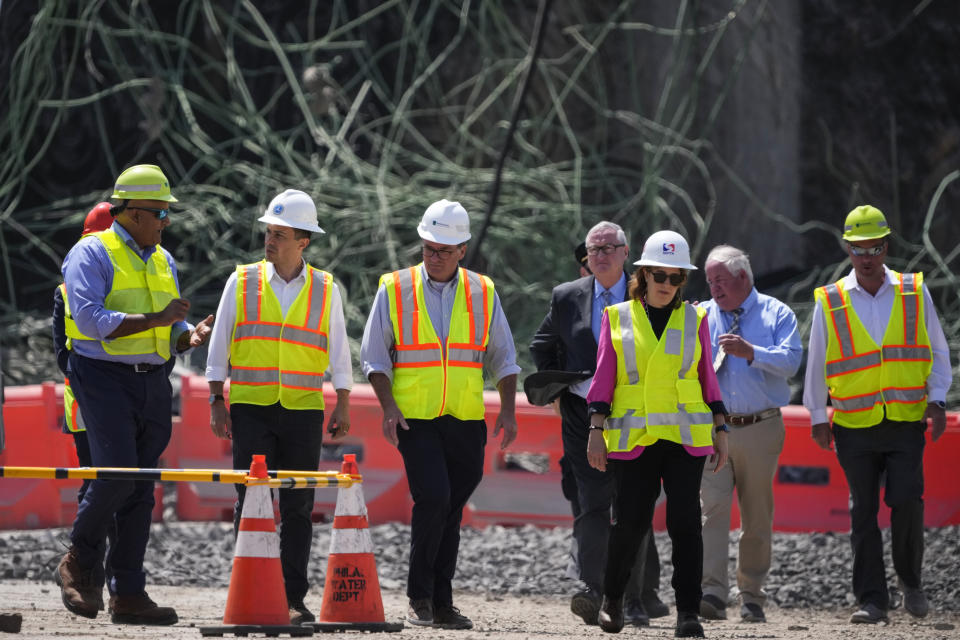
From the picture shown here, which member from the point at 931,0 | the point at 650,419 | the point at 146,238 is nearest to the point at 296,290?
the point at 146,238

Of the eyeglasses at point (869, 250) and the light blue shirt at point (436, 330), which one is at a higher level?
the eyeglasses at point (869, 250)

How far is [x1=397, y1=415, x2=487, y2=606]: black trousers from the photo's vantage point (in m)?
7.41

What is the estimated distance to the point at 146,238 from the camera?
24.2 ft

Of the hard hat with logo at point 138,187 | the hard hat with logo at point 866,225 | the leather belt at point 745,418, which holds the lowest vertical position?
the leather belt at point 745,418

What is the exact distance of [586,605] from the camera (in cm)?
776

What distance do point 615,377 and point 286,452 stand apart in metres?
1.58

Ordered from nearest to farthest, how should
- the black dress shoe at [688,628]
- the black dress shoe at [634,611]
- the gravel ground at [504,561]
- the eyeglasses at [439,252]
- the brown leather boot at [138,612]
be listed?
the black dress shoe at [688,628]
the brown leather boot at [138,612]
the eyeglasses at [439,252]
the black dress shoe at [634,611]
the gravel ground at [504,561]

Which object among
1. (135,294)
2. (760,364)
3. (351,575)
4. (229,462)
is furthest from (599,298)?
(229,462)

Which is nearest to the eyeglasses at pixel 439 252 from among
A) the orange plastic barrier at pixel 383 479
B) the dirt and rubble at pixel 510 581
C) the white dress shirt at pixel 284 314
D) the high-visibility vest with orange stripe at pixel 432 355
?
the high-visibility vest with orange stripe at pixel 432 355

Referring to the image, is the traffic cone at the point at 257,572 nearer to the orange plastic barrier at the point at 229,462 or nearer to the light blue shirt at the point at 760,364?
the light blue shirt at the point at 760,364

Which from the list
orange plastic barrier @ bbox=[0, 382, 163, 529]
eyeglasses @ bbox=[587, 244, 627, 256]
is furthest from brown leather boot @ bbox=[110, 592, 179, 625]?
orange plastic barrier @ bbox=[0, 382, 163, 529]

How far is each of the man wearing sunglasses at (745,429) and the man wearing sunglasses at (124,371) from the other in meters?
2.91

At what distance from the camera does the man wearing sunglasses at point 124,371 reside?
7.10 meters

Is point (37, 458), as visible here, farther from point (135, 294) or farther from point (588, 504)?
point (588, 504)
